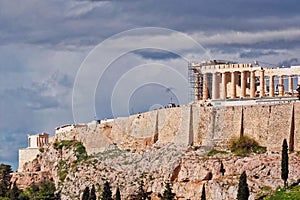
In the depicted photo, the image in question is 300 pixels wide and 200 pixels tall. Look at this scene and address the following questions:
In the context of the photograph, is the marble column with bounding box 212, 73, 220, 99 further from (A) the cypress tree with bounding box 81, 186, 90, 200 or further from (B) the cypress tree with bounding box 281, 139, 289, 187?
(B) the cypress tree with bounding box 281, 139, 289, 187

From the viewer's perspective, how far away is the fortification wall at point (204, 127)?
238ft

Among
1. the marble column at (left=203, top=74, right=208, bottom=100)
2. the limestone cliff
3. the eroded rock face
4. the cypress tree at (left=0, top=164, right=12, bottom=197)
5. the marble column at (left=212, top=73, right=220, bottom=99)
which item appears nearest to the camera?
the eroded rock face

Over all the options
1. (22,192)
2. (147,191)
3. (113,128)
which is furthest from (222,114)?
(22,192)

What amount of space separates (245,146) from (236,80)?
40.2ft

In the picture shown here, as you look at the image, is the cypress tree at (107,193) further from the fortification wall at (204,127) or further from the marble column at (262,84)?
the marble column at (262,84)

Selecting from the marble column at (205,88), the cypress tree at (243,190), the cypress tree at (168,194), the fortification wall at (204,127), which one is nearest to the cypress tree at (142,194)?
the cypress tree at (168,194)

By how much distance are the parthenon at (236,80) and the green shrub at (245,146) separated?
7.86 metres

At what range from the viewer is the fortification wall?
7269 cm

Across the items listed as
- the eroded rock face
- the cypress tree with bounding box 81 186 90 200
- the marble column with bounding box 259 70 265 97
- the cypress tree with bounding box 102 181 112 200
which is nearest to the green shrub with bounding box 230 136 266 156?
the eroded rock face

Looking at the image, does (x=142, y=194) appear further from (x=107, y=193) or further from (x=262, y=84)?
(x=262, y=84)

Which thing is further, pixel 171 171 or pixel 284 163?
pixel 171 171

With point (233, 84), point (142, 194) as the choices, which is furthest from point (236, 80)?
point (142, 194)

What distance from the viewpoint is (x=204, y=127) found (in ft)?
256

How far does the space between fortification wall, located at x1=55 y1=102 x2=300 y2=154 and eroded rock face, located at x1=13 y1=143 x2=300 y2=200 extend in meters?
1.00
